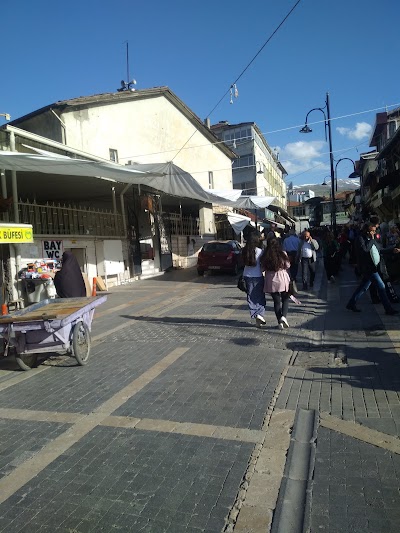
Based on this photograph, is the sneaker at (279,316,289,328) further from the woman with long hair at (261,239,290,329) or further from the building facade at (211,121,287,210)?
the building facade at (211,121,287,210)

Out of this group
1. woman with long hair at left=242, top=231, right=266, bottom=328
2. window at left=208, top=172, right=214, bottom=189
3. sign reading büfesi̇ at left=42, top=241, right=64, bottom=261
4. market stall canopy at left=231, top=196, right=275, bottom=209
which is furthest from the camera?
window at left=208, top=172, right=214, bottom=189

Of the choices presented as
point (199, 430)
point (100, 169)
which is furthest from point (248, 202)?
point (199, 430)

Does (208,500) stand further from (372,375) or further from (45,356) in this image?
(45,356)

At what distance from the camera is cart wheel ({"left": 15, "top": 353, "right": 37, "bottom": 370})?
18.9 feet

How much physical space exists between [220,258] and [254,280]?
963 centimetres

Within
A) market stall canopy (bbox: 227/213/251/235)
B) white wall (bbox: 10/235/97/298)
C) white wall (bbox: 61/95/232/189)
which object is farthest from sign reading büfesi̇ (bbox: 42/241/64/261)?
market stall canopy (bbox: 227/213/251/235)

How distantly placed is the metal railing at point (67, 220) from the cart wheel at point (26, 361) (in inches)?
272

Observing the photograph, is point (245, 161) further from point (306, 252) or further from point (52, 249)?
point (306, 252)

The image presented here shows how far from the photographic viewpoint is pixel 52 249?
507 inches

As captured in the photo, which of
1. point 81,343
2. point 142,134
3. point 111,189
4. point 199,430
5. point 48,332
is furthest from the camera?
point 142,134

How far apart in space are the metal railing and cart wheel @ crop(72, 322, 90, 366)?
22.9 feet

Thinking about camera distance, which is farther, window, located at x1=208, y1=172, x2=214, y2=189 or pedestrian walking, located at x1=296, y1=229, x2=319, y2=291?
window, located at x1=208, y1=172, x2=214, y2=189

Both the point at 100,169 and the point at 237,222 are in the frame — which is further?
the point at 237,222

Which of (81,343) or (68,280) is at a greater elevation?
(68,280)
